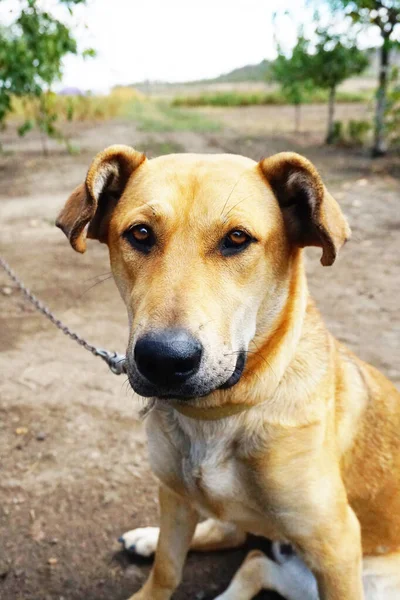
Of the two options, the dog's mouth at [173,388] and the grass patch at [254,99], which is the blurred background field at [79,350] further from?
the grass patch at [254,99]

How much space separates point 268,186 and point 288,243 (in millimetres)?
239

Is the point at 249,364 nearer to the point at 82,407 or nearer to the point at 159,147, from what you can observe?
the point at 82,407

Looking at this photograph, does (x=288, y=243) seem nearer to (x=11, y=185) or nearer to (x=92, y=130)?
(x=11, y=185)

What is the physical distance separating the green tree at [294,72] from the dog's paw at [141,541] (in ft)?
56.8

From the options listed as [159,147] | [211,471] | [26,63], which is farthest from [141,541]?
[159,147]

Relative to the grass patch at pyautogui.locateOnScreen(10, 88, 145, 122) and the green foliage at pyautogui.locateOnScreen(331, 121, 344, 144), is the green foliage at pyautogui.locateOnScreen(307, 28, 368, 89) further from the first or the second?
the grass patch at pyautogui.locateOnScreen(10, 88, 145, 122)

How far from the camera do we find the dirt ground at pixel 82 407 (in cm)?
306

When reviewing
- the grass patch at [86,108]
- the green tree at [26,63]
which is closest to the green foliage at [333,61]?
the green tree at [26,63]

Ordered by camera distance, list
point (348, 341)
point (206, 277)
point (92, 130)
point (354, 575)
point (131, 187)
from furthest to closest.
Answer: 1. point (92, 130)
2. point (348, 341)
3. point (131, 187)
4. point (354, 575)
5. point (206, 277)

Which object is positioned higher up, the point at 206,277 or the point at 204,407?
the point at 206,277

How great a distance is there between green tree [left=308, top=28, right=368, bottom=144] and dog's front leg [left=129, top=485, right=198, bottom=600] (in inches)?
663

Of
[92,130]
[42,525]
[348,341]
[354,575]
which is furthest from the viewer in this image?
[92,130]

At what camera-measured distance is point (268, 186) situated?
227cm

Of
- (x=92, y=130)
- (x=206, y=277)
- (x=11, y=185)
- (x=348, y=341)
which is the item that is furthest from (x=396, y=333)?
(x=92, y=130)
